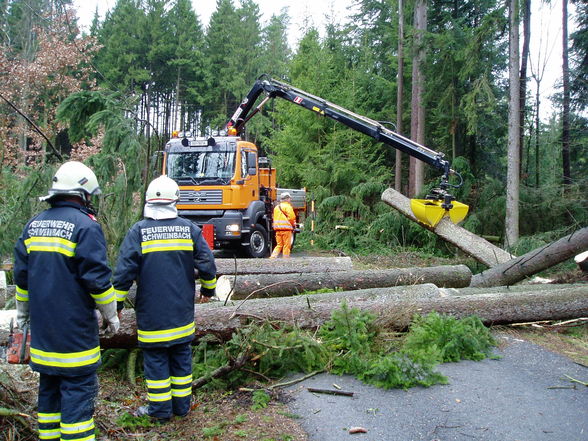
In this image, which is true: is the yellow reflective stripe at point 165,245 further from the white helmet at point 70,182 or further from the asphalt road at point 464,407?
the asphalt road at point 464,407

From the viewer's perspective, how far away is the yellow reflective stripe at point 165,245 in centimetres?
397

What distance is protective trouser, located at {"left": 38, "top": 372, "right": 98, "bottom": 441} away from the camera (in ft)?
10.6

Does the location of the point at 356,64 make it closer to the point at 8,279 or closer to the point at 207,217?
the point at 207,217

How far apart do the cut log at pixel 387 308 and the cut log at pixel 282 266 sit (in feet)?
5.87

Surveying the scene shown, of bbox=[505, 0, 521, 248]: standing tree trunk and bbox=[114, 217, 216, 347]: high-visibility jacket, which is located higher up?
bbox=[505, 0, 521, 248]: standing tree trunk

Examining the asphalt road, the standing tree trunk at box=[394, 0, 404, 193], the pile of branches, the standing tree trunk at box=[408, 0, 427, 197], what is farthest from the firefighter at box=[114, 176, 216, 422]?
the standing tree trunk at box=[394, 0, 404, 193]

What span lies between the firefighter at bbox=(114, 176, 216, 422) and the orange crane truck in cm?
697

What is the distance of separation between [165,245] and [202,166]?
25.4 ft

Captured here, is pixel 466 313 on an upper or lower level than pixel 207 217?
lower

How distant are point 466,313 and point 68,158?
5363mm

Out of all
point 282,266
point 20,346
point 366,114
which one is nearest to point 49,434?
point 20,346

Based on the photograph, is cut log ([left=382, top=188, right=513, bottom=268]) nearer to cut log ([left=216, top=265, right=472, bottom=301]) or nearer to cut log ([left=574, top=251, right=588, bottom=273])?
cut log ([left=216, top=265, right=472, bottom=301])

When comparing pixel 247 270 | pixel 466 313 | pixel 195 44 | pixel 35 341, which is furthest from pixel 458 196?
pixel 195 44

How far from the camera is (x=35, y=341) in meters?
3.32
